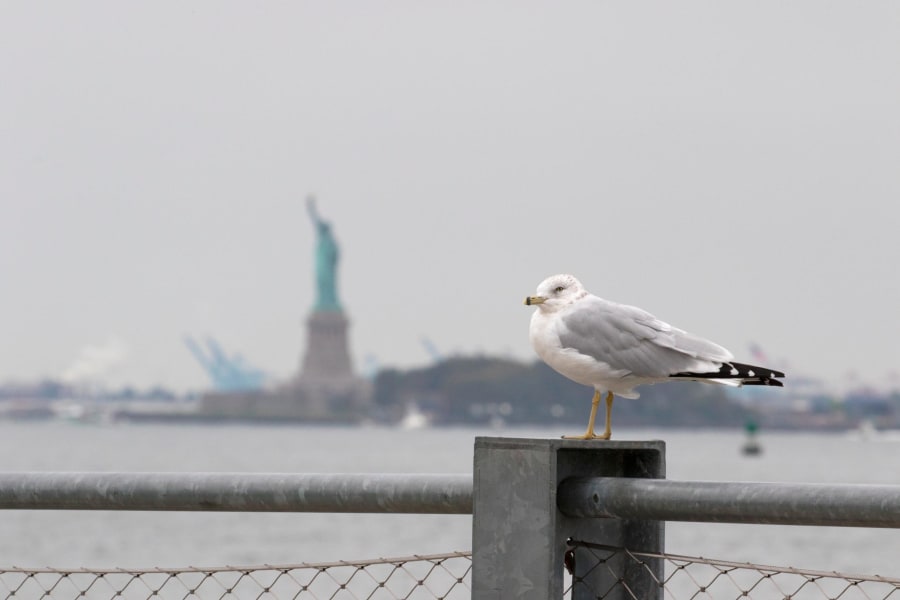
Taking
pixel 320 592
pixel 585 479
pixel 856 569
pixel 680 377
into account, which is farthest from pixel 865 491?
pixel 856 569

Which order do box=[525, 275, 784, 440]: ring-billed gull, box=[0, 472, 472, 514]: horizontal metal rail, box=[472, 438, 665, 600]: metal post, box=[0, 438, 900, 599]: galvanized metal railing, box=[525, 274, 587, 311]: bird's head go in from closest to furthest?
1. box=[0, 438, 900, 599]: galvanized metal railing
2. box=[472, 438, 665, 600]: metal post
3. box=[0, 472, 472, 514]: horizontal metal rail
4. box=[525, 275, 784, 440]: ring-billed gull
5. box=[525, 274, 587, 311]: bird's head

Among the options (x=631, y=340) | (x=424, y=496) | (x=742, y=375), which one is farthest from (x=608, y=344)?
(x=424, y=496)

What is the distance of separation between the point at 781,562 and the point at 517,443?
115 ft

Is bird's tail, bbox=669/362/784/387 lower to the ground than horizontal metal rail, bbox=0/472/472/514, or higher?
higher

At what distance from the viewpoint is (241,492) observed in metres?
3.46

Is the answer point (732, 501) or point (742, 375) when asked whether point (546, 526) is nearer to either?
point (732, 501)

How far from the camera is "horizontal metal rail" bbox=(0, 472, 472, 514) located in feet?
10.7

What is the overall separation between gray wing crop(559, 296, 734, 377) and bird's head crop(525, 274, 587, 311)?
3 cm

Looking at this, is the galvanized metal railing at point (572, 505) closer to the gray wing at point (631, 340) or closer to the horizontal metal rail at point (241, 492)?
the horizontal metal rail at point (241, 492)

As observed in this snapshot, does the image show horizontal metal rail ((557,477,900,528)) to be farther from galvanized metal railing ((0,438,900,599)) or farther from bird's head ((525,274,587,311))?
bird's head ((525,274,587,311))

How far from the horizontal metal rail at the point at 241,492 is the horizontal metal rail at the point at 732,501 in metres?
0.27

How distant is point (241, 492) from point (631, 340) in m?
1.01

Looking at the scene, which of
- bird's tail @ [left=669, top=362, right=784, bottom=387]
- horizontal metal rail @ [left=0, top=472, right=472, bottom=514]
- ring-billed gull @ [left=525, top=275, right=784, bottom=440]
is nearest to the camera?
horizontal metal rail @ [left=0, top=472, right=472, bottom=514]

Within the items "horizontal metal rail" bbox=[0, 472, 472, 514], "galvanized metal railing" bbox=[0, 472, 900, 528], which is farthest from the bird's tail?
"horizontal metal rail" bbox=[0, 472, 472, 514]
